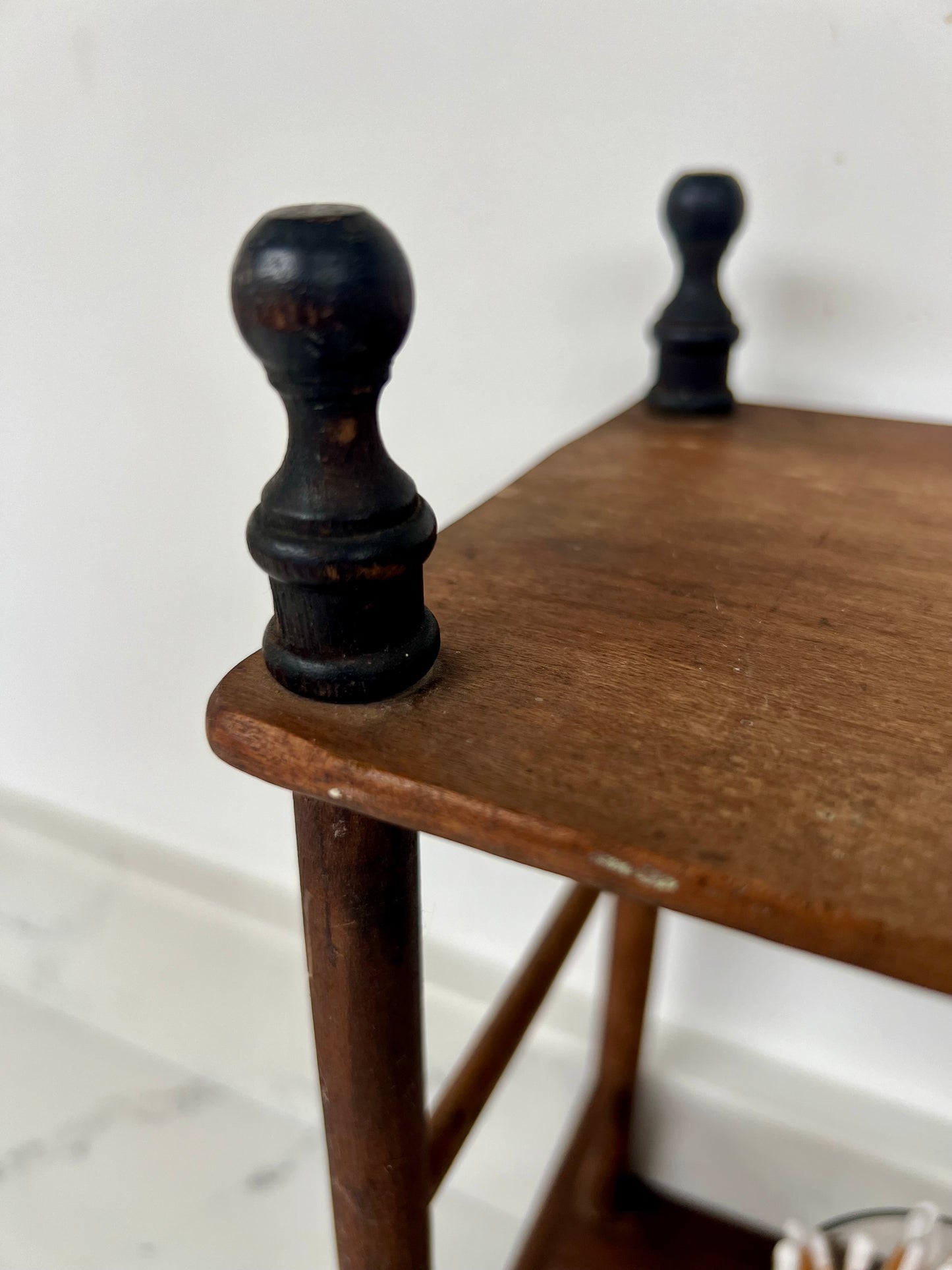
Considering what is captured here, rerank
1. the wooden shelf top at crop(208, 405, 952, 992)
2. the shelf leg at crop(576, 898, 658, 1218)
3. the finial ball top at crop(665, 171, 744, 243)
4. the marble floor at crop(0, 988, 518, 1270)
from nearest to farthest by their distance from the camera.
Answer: the wooden shelf top at crop(208, 405, 952, 992), the finial ball top at crop(665, 171, 744, 243), the shelf leg at crop(576, 898, 658, 1218), the marble floor at crop(0, 988, 518, 1270)

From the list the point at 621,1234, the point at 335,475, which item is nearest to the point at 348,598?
the point at 335,475

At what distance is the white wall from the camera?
541 mm

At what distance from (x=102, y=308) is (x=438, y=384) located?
11.0 inches

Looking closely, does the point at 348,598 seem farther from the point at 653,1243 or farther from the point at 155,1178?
the point at 155,1178

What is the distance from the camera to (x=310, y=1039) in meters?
0.93

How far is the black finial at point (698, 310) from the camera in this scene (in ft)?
1.60

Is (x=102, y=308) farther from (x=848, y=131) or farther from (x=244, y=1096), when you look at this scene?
(x=244, y=1096)

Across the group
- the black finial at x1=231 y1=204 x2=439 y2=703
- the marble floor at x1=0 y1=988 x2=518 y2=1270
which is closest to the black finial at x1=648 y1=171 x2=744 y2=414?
the black finial at x1=231 y1=204 x2=439 y2=703

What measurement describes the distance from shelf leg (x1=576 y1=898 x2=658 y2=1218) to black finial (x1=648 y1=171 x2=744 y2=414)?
0.33m

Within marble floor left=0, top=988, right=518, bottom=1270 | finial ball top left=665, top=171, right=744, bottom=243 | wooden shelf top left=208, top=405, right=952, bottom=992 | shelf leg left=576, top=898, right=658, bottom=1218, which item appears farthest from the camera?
marble floor left=0, top=988, right=518, bottom=1270

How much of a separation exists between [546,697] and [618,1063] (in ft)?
1.81

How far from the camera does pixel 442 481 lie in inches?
28.4

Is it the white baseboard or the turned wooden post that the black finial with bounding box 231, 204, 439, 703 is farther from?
the white baseboard

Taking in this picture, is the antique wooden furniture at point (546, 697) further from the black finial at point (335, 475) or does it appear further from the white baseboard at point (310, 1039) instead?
the white baseboard at point (310, 1039)
